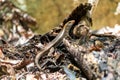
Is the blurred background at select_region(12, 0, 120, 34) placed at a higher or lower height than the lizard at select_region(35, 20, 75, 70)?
higher

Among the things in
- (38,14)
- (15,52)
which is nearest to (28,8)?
(38,14)

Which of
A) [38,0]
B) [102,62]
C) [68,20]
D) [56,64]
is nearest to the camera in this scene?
[102,62]

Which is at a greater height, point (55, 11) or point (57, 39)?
point (55, 11)

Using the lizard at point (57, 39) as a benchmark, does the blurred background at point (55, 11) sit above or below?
above

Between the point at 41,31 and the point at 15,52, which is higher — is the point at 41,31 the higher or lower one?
the higher one

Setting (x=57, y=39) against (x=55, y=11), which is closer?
(x=57, y=39)

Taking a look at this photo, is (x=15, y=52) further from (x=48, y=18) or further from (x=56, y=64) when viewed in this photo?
(x=48, y=18)

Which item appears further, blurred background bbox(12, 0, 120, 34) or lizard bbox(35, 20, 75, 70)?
blurred background bbox(12, 0, 120, 34)

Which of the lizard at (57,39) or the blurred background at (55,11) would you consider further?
the blurred background at (55,11)
